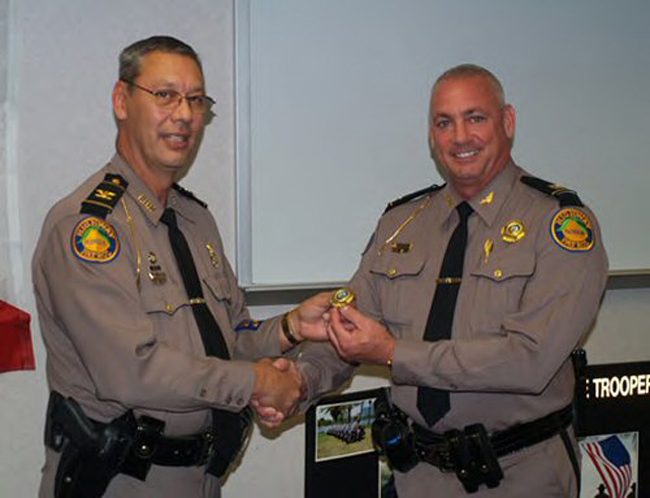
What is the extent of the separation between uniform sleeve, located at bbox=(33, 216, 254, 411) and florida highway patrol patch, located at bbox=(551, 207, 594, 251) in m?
1.05

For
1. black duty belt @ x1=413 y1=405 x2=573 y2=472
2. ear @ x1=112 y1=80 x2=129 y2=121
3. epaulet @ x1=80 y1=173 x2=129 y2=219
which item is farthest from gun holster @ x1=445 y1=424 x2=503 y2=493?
ear @ x1=112 y1=80 x2=129 y2=121

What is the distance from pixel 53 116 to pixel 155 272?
2.70 ft

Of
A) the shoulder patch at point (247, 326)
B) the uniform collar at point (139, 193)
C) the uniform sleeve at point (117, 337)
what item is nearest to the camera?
the uniform sleeve at point (117, 337)

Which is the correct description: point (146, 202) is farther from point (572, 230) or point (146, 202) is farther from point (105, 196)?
point (572, 230)

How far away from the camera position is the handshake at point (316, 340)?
2420 mm

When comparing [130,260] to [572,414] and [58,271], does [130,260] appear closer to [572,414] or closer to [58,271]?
[58,271]

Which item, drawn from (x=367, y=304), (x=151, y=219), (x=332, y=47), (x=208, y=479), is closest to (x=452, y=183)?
(x=367, y=304)

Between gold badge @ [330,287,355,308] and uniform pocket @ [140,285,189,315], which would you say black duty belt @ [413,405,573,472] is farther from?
uniform pocket @ [140,285,189,315]

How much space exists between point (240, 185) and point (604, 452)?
2027 millimetres

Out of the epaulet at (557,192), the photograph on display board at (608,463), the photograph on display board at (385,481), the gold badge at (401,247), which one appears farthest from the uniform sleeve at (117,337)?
the photograph on display board at (608,463)

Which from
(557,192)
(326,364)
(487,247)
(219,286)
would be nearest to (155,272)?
(219,286)

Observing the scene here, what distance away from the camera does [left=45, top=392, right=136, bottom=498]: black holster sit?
6.98ft

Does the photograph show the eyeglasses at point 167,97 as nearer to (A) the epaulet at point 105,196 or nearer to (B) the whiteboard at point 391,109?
(A) the epaulet at point 105,196

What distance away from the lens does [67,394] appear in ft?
7.36
